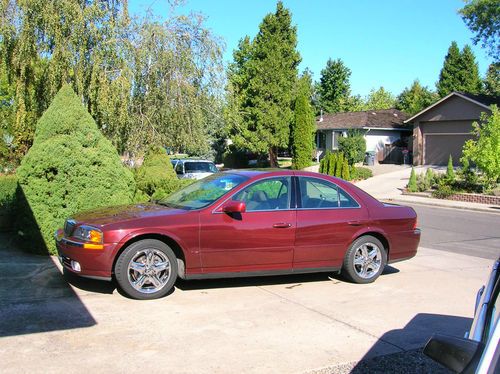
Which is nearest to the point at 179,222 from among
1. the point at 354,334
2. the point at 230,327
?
the point at 230,327

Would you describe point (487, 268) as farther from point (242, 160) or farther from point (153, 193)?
point (242, 160)

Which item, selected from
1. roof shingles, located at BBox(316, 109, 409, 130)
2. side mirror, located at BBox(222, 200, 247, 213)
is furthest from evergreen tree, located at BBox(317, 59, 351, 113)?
side mirror, located at BBox(222, 200, 247, 213)

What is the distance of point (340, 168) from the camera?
2920cm

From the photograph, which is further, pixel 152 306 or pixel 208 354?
pixel 152 306

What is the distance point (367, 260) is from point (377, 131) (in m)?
36.0

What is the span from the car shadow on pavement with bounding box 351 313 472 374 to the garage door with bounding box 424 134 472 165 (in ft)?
102

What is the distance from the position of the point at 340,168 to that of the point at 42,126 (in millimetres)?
22323

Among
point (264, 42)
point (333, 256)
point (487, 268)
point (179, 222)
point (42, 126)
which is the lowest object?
point (487, 268)

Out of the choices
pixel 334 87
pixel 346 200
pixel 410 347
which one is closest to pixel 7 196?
pixel 346 200

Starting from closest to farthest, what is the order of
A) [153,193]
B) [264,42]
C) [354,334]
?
[354,334] < [153,193] < [264,42]

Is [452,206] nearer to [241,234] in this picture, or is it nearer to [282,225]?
[282,225]

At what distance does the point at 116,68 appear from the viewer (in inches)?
481

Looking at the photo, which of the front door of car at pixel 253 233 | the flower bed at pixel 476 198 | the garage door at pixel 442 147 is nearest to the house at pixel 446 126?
the garage door at pixel 442 147

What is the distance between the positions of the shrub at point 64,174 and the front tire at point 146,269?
2.77 m
